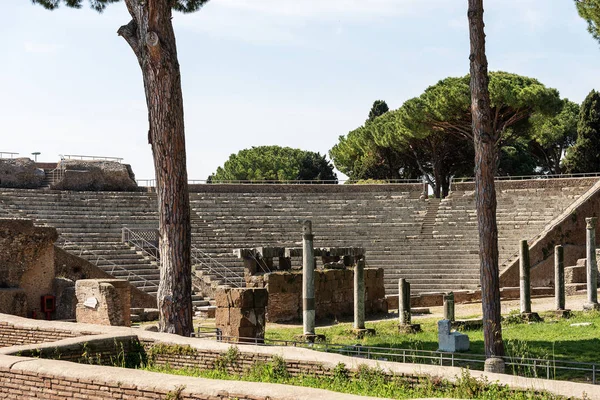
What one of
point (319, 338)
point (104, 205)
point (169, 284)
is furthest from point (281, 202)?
point (169, 284)

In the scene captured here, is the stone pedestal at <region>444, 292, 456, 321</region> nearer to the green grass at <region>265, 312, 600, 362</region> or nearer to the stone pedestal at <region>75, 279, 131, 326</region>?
the green grass at <region>265, 312, 600, 362</region>

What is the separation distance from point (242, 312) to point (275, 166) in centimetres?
4787

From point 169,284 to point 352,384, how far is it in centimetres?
574

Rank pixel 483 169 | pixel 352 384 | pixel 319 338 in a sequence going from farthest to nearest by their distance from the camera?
pixel 319 338 < pixel 483 169 < pixel 352 384

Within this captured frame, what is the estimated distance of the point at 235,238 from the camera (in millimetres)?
26656

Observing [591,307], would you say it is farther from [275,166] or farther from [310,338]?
[275,166]

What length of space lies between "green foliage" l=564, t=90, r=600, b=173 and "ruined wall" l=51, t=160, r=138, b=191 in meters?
22.7

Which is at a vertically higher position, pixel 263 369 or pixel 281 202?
pixel 281 202

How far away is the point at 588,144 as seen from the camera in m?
41.3

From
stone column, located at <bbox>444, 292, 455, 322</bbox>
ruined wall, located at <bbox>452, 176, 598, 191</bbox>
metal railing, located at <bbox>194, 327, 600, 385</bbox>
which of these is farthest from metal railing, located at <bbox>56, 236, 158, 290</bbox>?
ruined wall, located at <bbox>452, 176, 598, 191</bbox>

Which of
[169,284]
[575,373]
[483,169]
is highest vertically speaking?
[483,169]

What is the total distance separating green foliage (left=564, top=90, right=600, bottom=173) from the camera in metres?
41.2

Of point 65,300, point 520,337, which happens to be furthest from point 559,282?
point 65,300

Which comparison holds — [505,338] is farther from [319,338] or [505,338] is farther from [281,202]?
[281,202]
